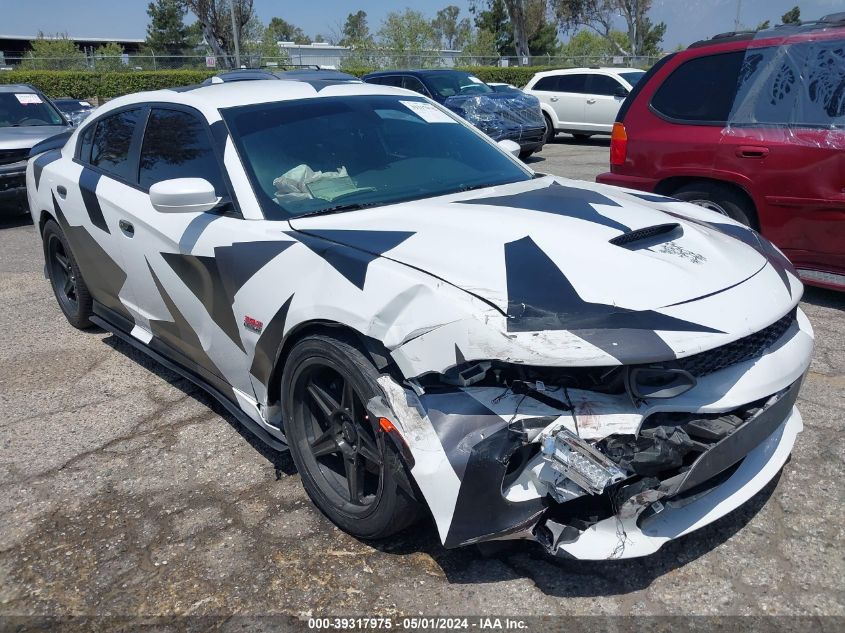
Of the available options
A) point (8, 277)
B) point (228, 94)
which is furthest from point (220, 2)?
point (228, 94)

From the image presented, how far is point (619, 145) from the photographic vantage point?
5.93 meters

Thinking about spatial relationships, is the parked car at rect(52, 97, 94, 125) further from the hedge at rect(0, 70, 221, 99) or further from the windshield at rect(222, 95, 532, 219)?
the windshield at rect(222, 95, 532, 219)

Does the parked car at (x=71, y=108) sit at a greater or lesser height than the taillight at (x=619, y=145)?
greater

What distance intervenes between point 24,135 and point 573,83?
11.1 m

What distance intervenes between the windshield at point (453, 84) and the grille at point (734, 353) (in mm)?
10890

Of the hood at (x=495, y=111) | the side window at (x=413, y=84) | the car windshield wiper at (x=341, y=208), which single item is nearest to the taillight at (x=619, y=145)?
the car windshield wiper at (x=341, y=208)

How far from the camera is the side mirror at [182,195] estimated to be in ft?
9.87

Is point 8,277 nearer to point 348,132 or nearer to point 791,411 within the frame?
point 348,132

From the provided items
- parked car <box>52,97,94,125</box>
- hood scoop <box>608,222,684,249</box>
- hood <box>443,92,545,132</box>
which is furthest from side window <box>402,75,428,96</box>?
hood scoop <box>608,222,684,249</box>

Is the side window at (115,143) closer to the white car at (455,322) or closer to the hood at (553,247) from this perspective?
the white car at (455,322)

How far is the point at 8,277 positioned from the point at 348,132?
16.1 ft

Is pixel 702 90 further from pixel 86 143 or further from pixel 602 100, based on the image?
pixel 602 100

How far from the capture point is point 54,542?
2.90m

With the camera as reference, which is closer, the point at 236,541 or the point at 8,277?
the point at 236,541
